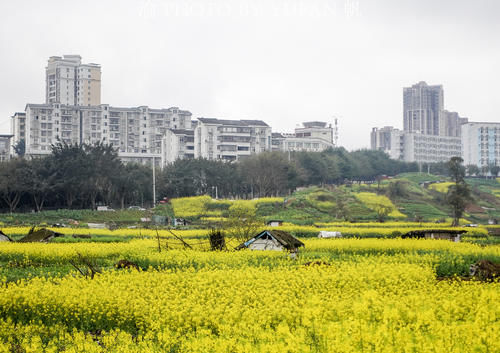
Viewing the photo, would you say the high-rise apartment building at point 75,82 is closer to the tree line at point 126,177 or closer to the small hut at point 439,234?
the tree line at point 126,177

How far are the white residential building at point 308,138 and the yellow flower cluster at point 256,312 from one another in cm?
10999

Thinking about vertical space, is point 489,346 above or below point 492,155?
below

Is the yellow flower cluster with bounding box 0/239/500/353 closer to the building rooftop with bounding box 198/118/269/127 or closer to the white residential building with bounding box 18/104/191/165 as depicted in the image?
the building rooftop with bounding box 198/118/269/127

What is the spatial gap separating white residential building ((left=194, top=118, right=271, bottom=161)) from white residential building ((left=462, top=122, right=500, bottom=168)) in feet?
218

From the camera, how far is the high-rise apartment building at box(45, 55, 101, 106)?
150 meters

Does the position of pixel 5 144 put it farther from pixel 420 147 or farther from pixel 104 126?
pixel 420 147

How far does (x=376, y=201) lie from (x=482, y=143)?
305ft

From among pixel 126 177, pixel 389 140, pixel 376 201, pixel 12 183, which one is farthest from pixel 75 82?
pixel 376 201

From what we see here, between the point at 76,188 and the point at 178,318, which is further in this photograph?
the point at 76,188

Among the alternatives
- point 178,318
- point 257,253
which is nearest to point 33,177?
point 257,253

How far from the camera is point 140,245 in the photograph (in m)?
29.3

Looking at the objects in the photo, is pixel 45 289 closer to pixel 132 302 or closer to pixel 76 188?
pixel 132 302

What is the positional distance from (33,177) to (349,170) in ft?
191

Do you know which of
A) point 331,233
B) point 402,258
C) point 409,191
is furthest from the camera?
point 409,191
